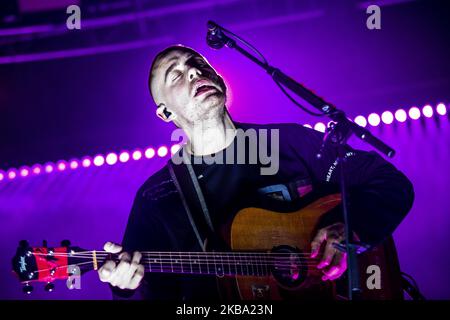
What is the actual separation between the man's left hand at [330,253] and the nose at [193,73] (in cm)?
142

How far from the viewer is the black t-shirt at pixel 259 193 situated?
9.46ft

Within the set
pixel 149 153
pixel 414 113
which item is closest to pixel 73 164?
pixel 149 153

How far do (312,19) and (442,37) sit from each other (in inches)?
44.0

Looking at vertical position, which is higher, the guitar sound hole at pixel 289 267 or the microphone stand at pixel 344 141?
the microphone stand at pixel 344 141

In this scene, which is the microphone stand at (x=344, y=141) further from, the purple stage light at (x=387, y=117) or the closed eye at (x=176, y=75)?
the purple stage light at (x=387, y=117)

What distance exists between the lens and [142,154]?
402cm

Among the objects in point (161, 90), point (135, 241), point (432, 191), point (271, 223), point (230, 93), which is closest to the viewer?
point (271, 223)

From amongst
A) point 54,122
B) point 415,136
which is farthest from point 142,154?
point 415,136

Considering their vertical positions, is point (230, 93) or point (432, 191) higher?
point (230, 93)

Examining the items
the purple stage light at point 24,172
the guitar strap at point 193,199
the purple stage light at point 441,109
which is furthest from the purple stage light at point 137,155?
the purple stage light at point 441,109

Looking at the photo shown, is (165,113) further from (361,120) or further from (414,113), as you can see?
(414,113)

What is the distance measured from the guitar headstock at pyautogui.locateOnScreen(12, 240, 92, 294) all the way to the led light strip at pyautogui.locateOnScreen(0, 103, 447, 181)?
143cm

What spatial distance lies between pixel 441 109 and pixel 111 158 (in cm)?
286

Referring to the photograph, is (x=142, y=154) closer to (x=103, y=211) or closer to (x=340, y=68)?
(x=103, y=211)
